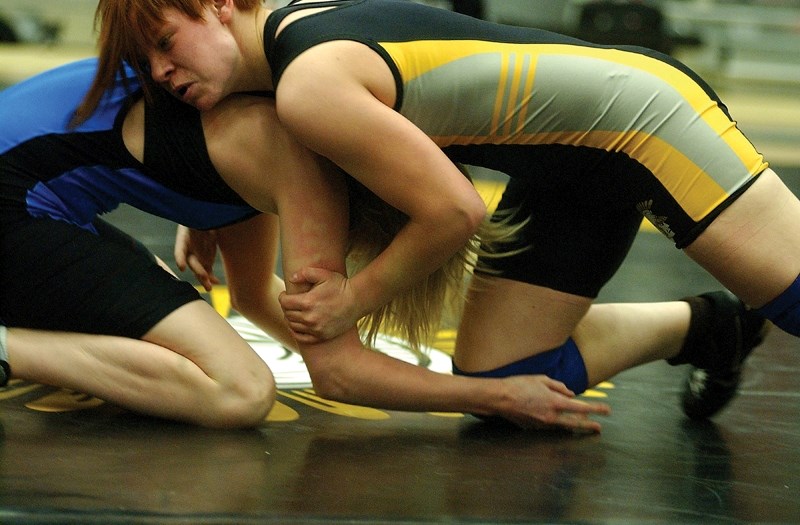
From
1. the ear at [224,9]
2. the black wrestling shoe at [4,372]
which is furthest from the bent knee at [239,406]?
the ear at [224,9]

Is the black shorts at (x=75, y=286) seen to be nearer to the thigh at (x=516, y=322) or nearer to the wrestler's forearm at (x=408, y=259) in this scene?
the wrestler's forearm at (x=408, y=259)

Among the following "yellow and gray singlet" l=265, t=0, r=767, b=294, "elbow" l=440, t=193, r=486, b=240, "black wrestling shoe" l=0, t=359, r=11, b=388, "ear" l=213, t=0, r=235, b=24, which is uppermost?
"ear" l=213, t=0, r=235, b=24

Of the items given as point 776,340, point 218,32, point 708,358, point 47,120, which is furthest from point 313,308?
point 776,340

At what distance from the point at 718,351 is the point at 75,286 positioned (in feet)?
3.87

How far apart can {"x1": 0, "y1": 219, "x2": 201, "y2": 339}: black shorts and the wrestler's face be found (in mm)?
324

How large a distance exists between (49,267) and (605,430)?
100 centimetres

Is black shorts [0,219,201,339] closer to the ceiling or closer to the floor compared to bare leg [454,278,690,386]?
closer to the ceiling

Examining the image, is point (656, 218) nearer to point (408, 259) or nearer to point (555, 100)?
point (555, 100)

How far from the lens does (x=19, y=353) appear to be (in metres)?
1.96

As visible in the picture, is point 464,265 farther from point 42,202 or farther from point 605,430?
point 42,202

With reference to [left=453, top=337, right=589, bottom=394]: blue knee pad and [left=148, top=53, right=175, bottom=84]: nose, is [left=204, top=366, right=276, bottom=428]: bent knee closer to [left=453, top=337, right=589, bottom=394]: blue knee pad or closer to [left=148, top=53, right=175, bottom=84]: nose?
[left=453, top=337, right=589, bottom=394]: blue knee pad

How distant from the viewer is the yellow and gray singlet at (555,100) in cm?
182

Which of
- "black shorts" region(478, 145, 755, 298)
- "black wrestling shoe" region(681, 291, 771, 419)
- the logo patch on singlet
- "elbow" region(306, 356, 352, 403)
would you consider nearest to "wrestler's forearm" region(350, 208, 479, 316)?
"elbow" region(306, 356, 352, 403)

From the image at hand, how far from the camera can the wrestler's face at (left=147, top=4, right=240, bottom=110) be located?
181cm
